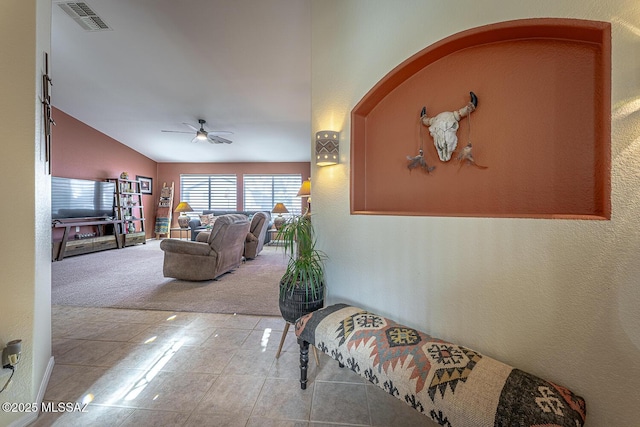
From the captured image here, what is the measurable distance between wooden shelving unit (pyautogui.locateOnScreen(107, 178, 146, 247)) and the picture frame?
0.30m

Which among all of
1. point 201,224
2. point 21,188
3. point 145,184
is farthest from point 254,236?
point 145,184

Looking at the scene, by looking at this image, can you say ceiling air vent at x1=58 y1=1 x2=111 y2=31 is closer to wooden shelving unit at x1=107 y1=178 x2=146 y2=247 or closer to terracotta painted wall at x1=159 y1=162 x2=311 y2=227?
wooden shelving unit at x1=107 y1=178 x2=146 y2=247

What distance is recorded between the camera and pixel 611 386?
1036mm

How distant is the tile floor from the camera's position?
1377mm

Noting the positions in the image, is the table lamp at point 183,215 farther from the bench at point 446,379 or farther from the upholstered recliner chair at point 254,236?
the bench at point 446,379

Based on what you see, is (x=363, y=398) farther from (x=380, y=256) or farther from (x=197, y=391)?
(x=197, y=391)

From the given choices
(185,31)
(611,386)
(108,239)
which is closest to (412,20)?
(611,386)

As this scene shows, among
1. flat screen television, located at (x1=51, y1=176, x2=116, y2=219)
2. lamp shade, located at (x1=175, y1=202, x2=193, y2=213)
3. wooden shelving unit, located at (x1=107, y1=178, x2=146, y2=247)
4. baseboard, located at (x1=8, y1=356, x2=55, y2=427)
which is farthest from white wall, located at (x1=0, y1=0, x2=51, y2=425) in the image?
lamp shade, located at (x1=175, y1=202, x2=193, y2=213)

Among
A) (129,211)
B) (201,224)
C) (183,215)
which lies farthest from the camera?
(183,215)

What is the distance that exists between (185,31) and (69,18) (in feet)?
4.69

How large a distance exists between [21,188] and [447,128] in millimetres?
2493

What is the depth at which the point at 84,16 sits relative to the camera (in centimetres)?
292

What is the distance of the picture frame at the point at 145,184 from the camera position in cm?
778

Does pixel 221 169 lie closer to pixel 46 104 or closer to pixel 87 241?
pixel 87 241
